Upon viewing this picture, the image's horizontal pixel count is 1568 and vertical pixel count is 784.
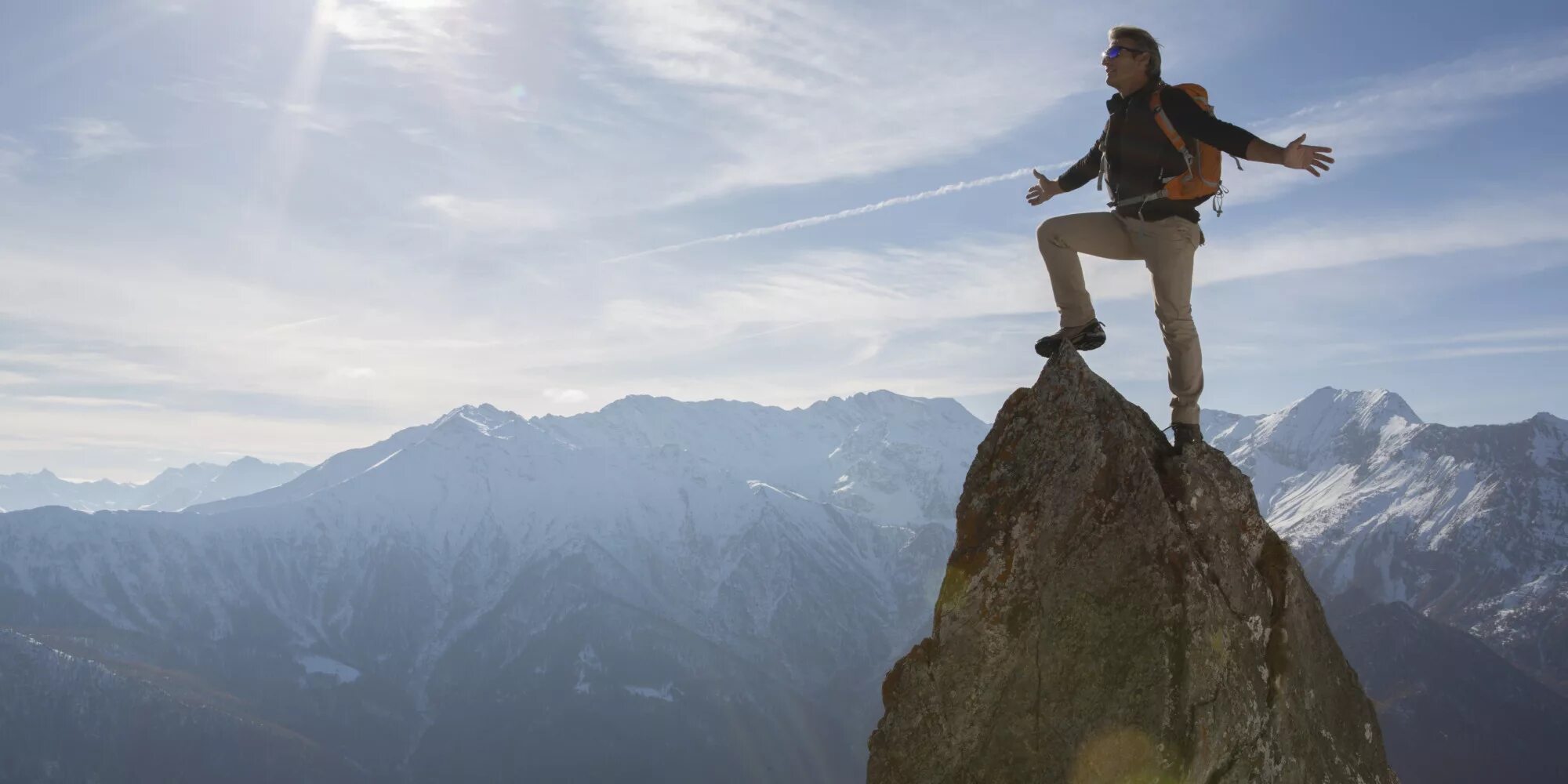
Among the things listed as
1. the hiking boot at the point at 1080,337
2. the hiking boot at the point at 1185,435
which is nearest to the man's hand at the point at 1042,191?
the hiking boot at the point at 1080,337

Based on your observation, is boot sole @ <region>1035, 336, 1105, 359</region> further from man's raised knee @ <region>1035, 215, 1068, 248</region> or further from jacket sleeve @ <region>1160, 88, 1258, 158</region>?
jacket sleeve @ <region>1160, 88, 1258, 158</region>

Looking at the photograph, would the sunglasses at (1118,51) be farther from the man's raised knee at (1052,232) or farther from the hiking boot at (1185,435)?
the hiking boot at (1185,435)

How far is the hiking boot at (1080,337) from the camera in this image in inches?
523

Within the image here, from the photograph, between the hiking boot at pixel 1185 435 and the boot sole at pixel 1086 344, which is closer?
the hiking boot at pixel 1185 435

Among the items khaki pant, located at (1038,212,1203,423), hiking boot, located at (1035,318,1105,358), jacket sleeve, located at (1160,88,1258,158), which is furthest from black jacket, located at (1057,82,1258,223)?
hiking boot, located at (1035,318,1105,358)

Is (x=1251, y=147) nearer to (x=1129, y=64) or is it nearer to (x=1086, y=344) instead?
(x=1129, y=64)

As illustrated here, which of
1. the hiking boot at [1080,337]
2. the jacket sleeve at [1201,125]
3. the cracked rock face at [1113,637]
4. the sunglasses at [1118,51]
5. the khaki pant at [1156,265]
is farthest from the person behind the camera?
the hiking boot at [1080,337]

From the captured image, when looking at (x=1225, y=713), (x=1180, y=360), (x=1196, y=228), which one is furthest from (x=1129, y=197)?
(x=1225, y=713)

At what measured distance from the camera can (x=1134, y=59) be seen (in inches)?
468

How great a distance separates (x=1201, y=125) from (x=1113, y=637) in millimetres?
5823

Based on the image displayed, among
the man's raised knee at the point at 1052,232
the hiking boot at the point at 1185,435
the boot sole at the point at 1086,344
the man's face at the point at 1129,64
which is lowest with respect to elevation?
the hiking boot at the point at 1185,435

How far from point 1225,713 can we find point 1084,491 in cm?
276

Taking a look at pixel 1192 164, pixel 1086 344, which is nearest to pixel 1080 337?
pixel 1086 344

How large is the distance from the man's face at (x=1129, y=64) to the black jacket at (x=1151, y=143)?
179mm
